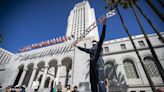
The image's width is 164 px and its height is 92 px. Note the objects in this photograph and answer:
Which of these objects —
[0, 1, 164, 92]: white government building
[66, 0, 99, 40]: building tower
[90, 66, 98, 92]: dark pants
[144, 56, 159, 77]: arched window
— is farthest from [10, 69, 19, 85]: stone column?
[66, 0, 99, 40]: building tower

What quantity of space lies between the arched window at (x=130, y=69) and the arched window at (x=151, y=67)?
2083 millimetres

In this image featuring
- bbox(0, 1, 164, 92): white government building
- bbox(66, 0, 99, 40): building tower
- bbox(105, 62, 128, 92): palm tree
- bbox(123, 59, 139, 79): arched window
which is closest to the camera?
bbox(105, 62, 128, 92): palm tree

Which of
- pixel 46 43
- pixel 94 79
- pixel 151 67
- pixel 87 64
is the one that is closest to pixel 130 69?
pixel 151 67

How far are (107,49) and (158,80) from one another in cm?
995

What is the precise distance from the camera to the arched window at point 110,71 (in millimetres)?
19047

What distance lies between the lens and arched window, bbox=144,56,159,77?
17400mm

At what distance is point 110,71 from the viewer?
1967cm

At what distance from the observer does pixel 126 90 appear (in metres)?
16.9

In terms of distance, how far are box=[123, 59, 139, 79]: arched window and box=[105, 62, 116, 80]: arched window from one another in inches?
87.2

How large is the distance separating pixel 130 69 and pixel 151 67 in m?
3.28

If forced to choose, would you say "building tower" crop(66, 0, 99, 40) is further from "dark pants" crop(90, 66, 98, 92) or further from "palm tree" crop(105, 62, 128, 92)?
"dark pants" crop(90, 66, 98, 92)

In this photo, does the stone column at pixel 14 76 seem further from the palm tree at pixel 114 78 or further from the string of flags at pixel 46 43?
the palm tree at pixel 114 78

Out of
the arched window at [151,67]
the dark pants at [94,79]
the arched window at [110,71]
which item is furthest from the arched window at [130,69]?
the dark pants at [94,79]

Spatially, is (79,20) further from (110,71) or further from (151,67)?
(151,67)
